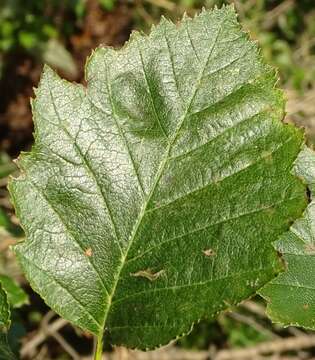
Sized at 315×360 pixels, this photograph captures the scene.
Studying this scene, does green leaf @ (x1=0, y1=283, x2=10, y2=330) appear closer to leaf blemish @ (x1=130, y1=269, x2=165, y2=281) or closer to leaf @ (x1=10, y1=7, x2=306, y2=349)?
leaf @ (x1=10, y1=7, x2=306, y2=349)

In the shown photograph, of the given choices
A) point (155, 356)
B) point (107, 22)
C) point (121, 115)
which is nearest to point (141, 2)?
point (107, 22)

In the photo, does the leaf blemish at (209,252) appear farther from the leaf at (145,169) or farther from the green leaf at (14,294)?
the green leaf at (14,294)

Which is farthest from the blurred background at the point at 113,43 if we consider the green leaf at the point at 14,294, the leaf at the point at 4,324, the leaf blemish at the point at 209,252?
the leaf blemish at the point at 209,252

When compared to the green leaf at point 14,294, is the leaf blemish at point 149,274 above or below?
above

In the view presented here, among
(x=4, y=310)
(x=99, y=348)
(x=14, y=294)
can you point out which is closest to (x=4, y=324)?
(x=4, y=310)

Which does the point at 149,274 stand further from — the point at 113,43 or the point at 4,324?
the point at 113,43

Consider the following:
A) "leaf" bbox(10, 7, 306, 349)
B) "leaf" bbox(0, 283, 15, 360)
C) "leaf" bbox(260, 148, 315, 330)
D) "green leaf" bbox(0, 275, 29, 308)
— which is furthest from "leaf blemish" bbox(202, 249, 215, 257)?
"green leaf" bbox(0, 275, 29, 308)
